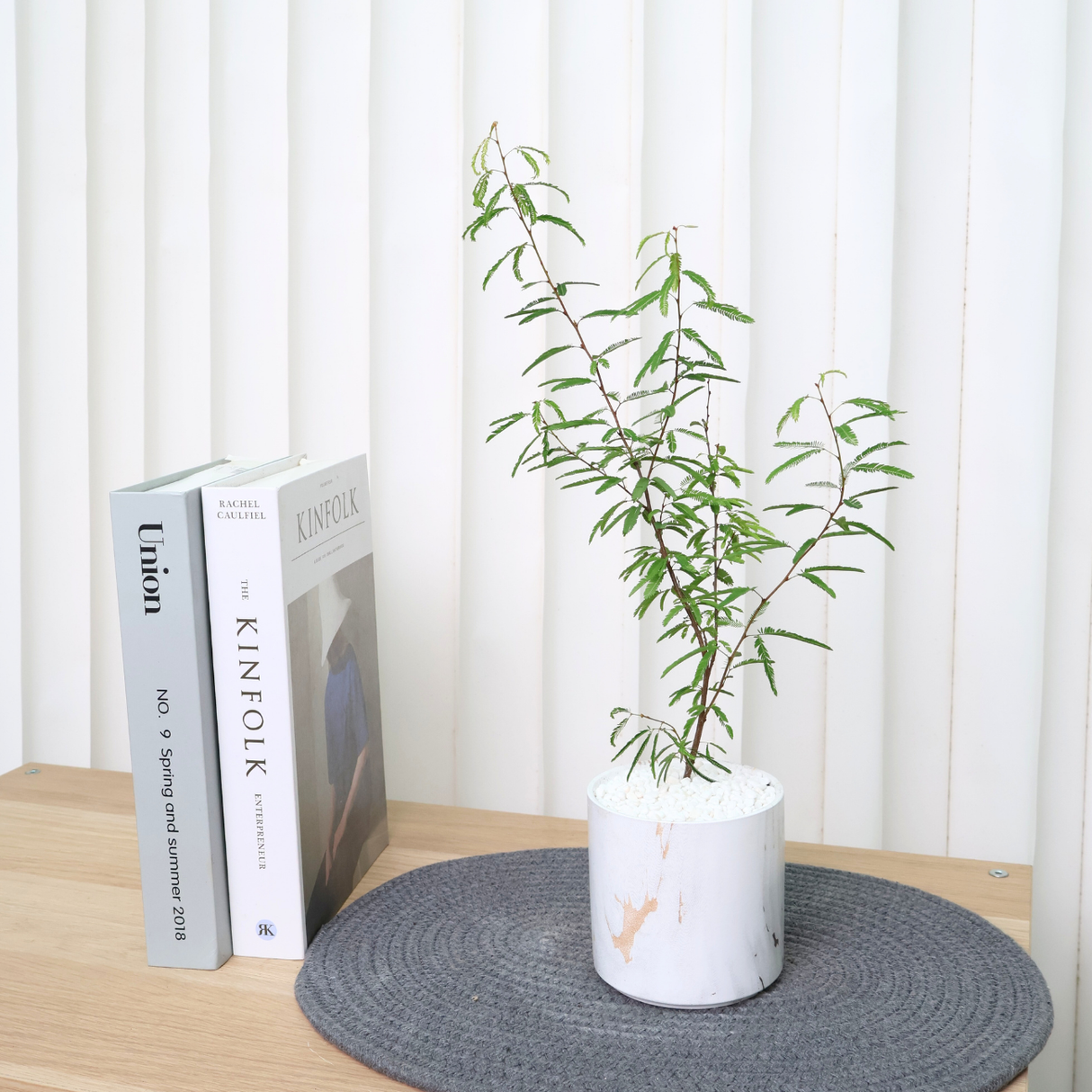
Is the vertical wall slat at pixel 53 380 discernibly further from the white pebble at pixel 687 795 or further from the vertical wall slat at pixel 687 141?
the white pebble at pixel 687 795

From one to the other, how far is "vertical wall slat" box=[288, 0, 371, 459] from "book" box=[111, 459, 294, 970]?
34 centimetres

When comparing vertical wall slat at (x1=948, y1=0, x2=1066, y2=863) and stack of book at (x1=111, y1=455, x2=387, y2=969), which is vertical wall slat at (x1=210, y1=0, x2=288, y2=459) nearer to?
stack of book at (x1=111, y1=455, x2=387, y2=969)

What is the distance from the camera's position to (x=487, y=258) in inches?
36.5

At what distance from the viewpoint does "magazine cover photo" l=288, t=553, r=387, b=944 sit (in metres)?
0.66

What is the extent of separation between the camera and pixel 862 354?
2.85ft

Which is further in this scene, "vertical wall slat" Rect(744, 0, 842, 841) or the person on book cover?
"vertical wall slat" Rect(744, 0, 842, 841)

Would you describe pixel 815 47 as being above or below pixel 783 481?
above

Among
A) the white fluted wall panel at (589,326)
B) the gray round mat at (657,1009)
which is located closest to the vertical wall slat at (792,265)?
the white fluted wall panel at (589,326)

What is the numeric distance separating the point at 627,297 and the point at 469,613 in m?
0.32

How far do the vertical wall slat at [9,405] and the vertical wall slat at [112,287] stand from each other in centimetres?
8

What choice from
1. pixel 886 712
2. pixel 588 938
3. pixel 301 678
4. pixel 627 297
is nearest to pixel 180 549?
pixel 301 678

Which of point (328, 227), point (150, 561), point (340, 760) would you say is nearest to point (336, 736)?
point (340, 760)

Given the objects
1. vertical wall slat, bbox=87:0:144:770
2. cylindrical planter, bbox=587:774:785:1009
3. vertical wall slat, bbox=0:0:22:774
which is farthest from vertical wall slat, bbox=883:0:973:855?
vertical wall slat, bbox=0:0:22:774

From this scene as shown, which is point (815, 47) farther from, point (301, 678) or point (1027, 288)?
point (301, 678)
